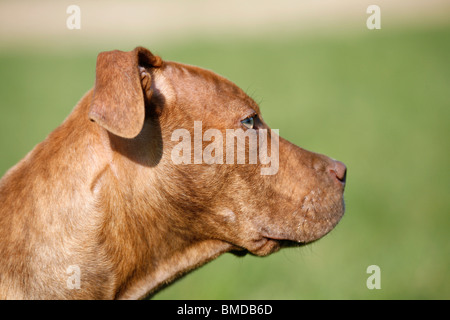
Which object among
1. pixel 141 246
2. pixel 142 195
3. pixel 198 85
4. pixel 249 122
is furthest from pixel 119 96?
pixel 249 122

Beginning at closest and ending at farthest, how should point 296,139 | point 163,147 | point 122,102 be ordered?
point 122,102 < point 163,147 < point 296,139

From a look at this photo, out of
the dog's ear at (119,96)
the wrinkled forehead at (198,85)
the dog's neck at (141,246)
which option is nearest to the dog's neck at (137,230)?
the dog's neck at (141,246)

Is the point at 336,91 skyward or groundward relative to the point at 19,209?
skyward

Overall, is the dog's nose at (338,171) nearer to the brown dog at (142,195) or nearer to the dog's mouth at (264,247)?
the brown dog at (142,195)

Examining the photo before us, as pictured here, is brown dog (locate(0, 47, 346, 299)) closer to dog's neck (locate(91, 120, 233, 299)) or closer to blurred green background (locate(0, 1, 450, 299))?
dog's neck (locate(91, 120, 233, 299))

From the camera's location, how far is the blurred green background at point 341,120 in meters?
6.13

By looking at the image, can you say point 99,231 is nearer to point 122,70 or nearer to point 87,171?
point 87,171

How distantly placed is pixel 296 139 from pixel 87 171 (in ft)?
25.9

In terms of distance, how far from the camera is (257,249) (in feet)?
11.7

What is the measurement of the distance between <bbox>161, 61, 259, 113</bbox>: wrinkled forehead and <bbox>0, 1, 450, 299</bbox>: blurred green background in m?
2.21

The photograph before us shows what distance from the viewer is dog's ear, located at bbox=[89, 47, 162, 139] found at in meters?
2.75

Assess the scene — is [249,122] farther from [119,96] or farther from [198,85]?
[119,96]

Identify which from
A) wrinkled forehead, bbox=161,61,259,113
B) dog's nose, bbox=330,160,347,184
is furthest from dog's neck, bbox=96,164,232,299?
dog's nose, bbox=330,160,347,184
